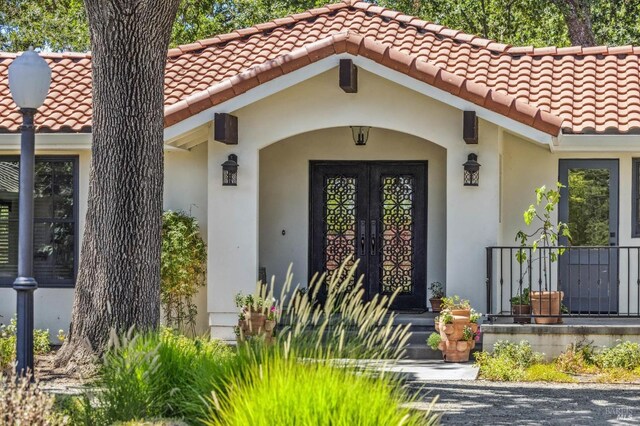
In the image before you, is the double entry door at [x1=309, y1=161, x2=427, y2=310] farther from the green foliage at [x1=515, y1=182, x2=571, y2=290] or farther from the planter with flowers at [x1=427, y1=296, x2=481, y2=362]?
the planter with flowers at [x1=427, y1=296, x2=481, y2=362]

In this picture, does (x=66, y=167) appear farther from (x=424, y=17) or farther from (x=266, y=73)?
(x=424, y=17)

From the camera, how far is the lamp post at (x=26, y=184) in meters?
8.45

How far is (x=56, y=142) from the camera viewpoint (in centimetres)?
1509

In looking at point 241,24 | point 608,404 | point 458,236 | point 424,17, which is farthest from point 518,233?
point 241,24

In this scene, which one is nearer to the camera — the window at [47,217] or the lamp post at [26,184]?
the lamp post at [26,184]

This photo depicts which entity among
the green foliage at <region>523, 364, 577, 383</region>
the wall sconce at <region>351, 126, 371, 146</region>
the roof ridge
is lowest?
the green foliage at <region>523, 364, 577, 383</region>

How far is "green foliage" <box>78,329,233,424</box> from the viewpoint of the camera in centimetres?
741

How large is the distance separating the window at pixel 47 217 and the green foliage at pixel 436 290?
5.36 metres

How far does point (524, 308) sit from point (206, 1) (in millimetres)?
15981

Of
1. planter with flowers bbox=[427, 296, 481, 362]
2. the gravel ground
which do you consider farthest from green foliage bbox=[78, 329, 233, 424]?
planter with flowers bbox=[427, 296, 481, 362]

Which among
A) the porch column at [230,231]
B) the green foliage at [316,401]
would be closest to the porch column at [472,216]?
the porch column at [230,231]

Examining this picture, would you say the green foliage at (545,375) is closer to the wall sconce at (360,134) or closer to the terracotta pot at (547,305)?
the terracotta pot at (547,305)

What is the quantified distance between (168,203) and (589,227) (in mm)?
6230

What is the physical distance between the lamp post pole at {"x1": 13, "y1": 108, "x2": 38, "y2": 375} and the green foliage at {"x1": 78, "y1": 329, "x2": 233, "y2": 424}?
0.84m
